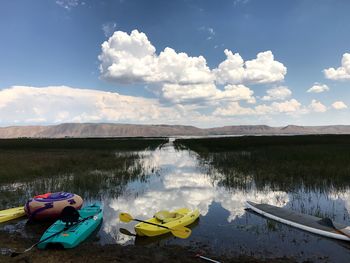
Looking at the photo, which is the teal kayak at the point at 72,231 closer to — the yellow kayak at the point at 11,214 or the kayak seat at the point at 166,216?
the kayak seat at the point at 166,216

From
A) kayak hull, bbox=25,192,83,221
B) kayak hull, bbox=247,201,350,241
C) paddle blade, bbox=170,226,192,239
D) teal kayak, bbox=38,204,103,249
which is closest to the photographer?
teal kayak, bbox=38,204,103,249

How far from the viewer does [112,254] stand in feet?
27.5

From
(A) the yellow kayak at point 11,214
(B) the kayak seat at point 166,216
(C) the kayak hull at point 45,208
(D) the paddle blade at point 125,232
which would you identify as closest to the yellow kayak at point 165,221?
(B) the kayak seat at point 166,216

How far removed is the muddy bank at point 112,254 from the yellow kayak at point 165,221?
765 mm

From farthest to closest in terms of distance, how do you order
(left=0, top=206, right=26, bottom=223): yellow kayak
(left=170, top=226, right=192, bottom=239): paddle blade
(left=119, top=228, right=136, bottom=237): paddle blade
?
(left=0, top=206, right=26, bottom=223): yellow kayak → (left=119, top=228, right=136, bottom=237): paddle blade → (left=170, top=226, right=192, bottom=239): paddle blade

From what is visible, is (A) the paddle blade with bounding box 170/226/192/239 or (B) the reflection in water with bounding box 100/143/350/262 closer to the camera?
(B) the reflection in water with bounding box 100/143/350/262

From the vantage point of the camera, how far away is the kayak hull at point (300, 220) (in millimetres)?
9789

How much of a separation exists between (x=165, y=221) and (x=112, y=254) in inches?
105

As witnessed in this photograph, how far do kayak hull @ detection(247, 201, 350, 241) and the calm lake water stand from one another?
23cm

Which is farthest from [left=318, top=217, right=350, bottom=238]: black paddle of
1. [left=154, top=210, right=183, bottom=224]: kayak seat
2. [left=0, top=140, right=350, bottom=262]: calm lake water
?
[left=154, top=210, right=183, bottom=224]: kayak seat

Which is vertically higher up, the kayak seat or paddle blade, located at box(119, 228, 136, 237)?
the kayak seat

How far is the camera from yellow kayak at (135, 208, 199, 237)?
388 inches

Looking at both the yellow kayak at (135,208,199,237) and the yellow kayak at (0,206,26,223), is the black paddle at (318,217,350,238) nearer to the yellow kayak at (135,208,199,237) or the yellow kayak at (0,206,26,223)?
the yellow kayak at (135,208,199,237)

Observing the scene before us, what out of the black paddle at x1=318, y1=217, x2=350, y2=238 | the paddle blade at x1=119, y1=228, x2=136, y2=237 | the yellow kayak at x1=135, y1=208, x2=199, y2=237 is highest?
the black paddle at x1=318, y1=217, x2=350, y2=238
